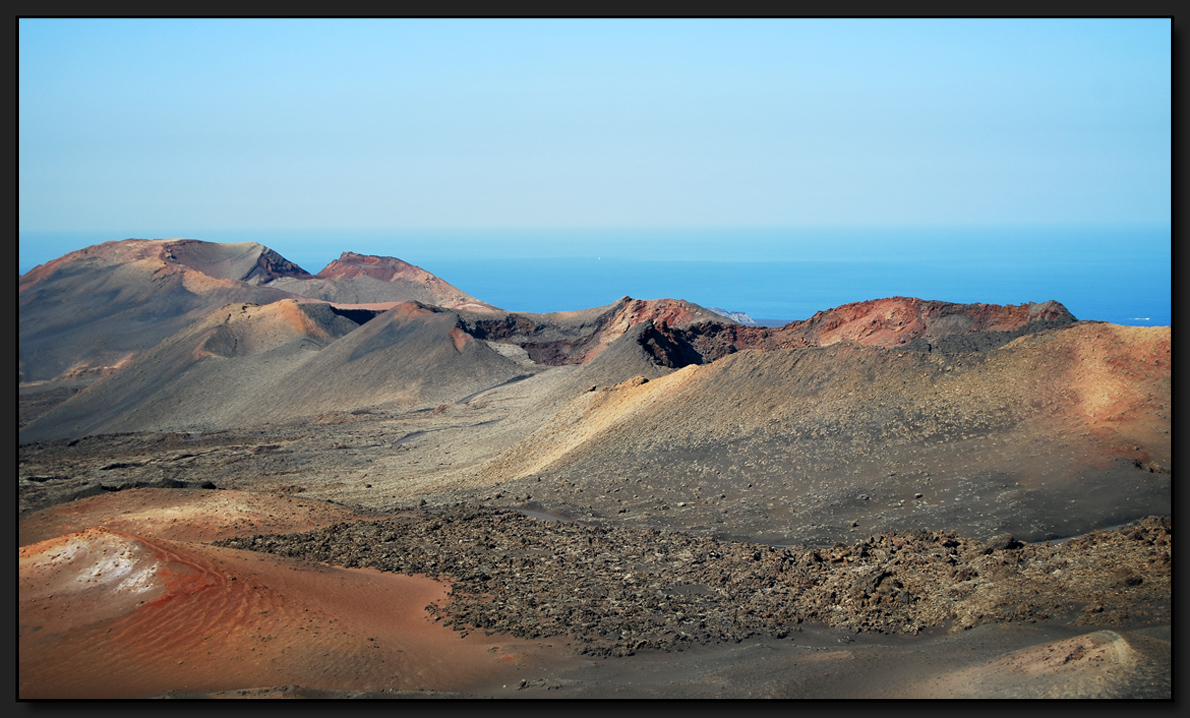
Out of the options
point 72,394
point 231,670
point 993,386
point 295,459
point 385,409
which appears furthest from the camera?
point 72,394

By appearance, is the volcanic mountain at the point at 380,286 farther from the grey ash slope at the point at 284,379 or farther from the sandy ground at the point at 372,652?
the sandy ground at the point at 372,652

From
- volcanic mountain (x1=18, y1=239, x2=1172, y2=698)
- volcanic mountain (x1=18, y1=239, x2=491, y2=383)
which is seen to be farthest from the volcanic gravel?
volcanic mountain (x1=18, y1=239, x2=491, y2=383)

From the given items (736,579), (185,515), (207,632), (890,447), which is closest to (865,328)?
(890,447)

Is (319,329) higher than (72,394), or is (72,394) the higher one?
(319,329)

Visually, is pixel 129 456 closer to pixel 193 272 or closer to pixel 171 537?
pixel 171 537

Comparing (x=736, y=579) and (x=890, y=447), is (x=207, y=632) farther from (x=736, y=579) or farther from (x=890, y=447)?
(x=890, y=447)

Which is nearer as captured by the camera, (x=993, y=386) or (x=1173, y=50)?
(x=1173, y=50)

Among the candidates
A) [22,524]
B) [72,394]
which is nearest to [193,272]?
[72,394]
